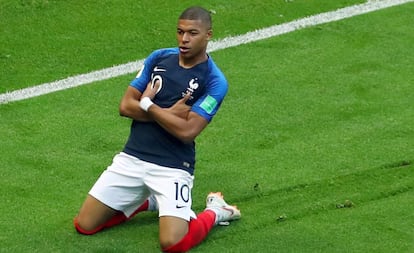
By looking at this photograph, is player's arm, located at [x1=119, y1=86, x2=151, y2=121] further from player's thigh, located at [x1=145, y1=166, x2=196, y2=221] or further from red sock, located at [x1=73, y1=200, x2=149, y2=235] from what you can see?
red sock, located at [x1=73, y1=200, x2=149, y2=235]

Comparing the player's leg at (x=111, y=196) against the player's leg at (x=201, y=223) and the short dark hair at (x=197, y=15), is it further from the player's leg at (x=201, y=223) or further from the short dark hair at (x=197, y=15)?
the short dark hair at (x=197, y=15)

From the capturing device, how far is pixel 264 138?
9.32 metres

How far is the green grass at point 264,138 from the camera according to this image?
7.90 meters

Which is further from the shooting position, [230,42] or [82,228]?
[230,42]

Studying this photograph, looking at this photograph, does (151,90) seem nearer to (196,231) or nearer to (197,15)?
(197,15)

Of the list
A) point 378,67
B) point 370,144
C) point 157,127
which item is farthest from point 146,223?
point 378,67

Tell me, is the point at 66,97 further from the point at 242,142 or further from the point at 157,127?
the point at 157,127

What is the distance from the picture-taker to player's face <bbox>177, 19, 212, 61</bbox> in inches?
302

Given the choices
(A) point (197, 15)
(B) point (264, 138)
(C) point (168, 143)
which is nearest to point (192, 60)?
(A) point (197, 15)

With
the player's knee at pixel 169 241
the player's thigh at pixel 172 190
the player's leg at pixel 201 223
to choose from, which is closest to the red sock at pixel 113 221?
the player's thigh at pixel 172 190

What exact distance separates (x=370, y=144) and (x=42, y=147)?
2615 millimetres

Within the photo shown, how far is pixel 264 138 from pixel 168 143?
164 centimetres

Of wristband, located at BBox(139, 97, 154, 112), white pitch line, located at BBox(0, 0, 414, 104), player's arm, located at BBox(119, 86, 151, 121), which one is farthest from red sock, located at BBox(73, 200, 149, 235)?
white pitch line, located at BBox(0, 0, 414, 104)

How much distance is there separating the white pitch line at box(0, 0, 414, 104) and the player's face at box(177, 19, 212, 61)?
2.74m
